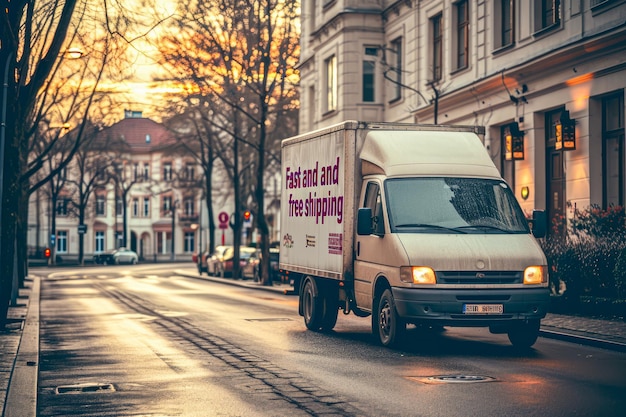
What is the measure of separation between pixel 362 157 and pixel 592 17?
30.5ft

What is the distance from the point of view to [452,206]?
15.2 metres

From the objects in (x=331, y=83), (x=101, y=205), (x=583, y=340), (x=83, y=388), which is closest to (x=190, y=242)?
(x=101, y=205)

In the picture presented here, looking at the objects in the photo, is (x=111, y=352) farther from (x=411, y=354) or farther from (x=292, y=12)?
(x=292, y=12)

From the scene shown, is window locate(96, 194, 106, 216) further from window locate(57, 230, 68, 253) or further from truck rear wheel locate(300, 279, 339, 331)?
truck rear wheel locate(300, 279, 339, 331)

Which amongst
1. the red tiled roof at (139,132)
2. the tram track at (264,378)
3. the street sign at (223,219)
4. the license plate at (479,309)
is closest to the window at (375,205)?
the license plate at (479,309)

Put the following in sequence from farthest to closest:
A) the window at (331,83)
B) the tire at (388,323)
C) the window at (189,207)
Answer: the window at (189,207), the window at (331,83), the tire at (388,323)

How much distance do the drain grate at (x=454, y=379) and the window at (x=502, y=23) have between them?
18.2 metres

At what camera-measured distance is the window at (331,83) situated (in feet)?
130

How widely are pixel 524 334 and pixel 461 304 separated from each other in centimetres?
125

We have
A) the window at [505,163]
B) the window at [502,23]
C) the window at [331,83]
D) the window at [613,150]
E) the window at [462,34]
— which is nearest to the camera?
the window at [613,150]

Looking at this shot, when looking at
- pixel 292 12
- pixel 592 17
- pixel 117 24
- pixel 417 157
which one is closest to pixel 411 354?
pixel 417 157

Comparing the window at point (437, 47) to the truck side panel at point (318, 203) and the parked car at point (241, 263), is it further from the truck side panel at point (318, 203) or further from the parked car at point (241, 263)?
the parked car at point (241, 263)

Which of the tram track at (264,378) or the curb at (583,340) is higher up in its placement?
the curb at (583,340)

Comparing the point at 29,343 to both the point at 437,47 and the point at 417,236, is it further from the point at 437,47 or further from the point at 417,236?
the point at 437,47
